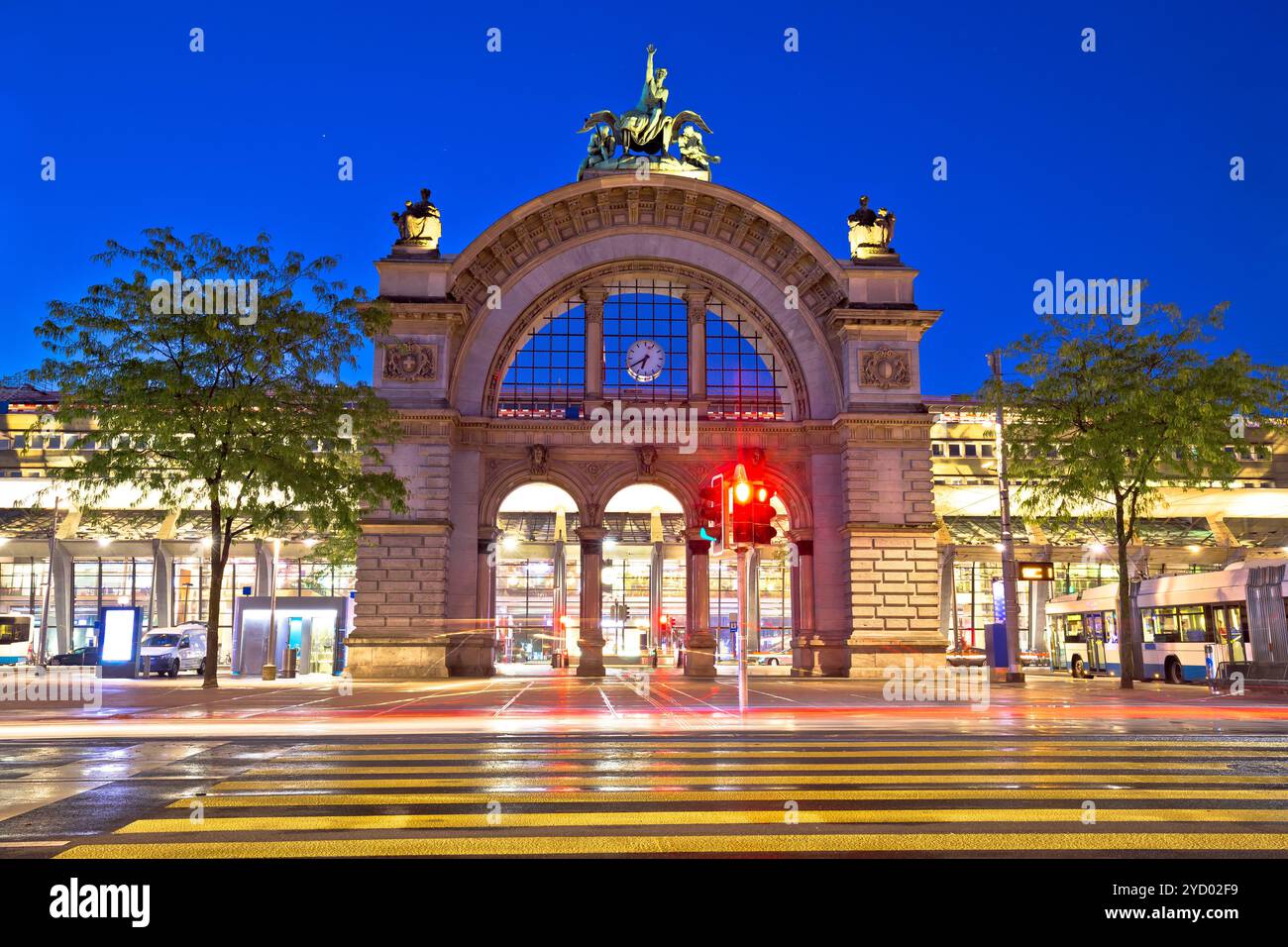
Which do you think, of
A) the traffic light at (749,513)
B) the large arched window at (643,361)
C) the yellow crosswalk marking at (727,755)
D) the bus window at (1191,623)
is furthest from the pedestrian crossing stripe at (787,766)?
the large arched window at (643,361)

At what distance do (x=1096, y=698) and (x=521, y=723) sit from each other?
1652cm

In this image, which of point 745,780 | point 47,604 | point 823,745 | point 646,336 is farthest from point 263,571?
point 745,780

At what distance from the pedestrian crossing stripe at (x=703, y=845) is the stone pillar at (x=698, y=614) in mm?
33739

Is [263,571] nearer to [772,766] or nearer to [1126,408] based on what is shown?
[1126,408]

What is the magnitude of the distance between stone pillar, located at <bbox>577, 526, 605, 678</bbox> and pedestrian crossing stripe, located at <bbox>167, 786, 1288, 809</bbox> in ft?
104

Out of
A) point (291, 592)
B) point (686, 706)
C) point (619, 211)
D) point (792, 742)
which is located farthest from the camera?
point (291, 592)

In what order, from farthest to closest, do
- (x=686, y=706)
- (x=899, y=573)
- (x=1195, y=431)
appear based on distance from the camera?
(x=899, y=573)
(x=1195, y=431)
(x=686, y=706)

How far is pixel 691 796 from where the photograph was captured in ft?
32.2

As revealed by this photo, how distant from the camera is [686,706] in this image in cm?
2331

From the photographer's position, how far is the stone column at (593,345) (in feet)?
144

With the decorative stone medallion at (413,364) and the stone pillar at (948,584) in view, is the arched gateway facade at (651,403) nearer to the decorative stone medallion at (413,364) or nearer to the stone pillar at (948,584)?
the decorative stone medallion at (413,364)

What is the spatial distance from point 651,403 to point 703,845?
3686 centimetres
